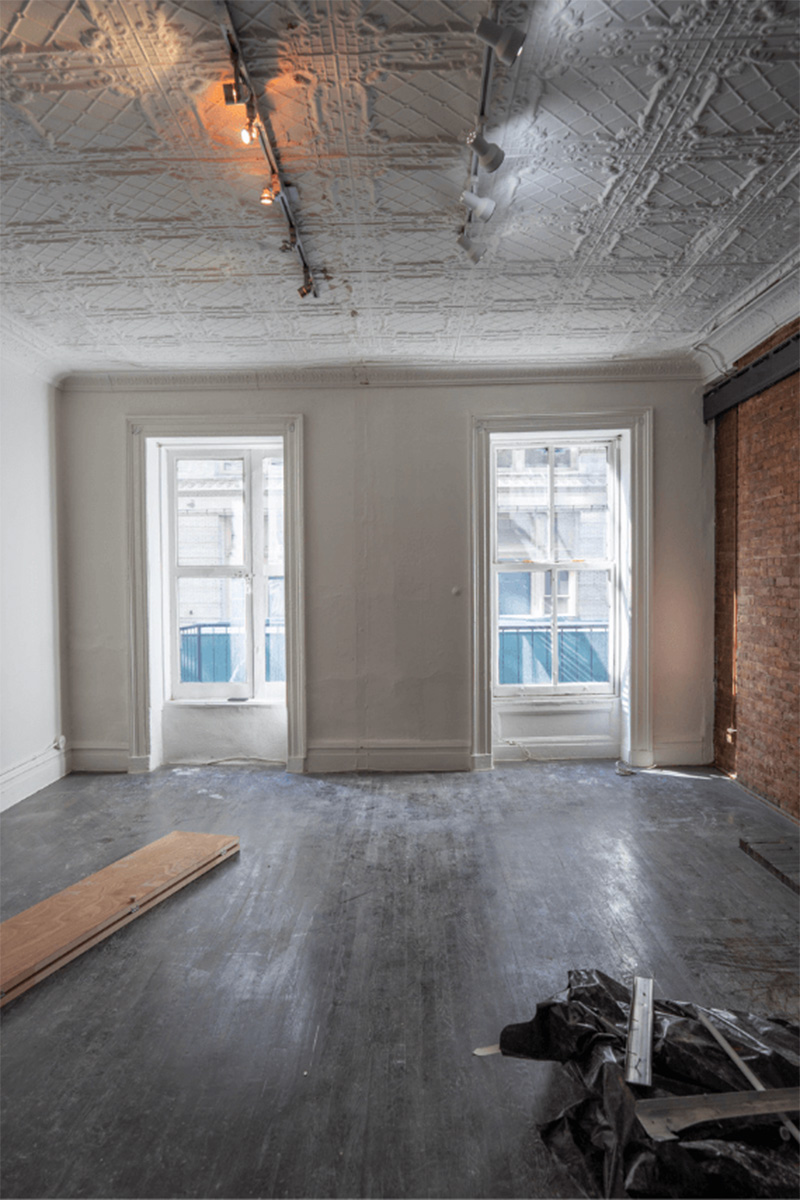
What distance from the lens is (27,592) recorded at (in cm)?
489

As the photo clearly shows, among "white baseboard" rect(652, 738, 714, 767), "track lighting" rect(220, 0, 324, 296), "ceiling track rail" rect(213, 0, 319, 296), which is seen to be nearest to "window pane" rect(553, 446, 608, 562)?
"white baseboard" rect(652, 738, 714, 767)

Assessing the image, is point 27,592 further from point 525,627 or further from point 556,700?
point 556,700

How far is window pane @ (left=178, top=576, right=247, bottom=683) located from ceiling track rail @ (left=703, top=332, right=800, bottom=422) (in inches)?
150

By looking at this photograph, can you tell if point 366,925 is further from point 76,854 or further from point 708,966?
point 76,854

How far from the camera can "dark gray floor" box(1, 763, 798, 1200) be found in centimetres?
181

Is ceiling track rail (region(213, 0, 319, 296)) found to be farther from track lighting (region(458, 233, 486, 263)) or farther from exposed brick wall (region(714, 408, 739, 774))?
exposed brick wall (region(714, 408, 739, 774))

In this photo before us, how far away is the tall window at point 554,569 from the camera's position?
5727 mm

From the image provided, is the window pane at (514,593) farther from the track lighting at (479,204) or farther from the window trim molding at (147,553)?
the track lighting at (479,204)

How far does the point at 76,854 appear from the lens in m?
3.81

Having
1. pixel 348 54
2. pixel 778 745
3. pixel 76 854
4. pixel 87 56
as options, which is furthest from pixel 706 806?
pixel 87 56

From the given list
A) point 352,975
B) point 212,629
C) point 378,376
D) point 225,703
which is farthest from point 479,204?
point 225,703

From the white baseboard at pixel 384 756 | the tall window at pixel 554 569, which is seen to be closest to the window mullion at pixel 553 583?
the tall window at pixel 554 569

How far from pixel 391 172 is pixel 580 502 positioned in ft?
11.2

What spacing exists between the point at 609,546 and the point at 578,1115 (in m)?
4.46
